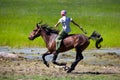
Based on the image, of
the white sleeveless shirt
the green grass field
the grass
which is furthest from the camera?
the green grass field

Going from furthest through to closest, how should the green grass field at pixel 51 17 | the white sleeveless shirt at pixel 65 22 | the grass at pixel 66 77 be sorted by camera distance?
the green grass field at pixel 51 17 < the white sleeveless shirt at pixel 65 22 < the grass at pixel 66 77

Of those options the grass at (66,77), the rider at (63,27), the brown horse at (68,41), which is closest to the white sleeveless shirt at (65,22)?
the rider at (63,27)

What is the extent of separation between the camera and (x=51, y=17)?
45688 mm

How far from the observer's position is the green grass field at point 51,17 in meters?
34.7

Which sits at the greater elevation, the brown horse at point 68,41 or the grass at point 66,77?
the brown horse at point 68,41

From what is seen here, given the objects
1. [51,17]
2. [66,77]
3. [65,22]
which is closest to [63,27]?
[65,22]

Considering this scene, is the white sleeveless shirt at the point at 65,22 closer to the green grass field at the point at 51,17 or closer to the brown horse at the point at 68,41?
the brown horse at the point at 68,41

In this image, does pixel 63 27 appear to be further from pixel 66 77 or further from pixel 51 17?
pixel 51 17

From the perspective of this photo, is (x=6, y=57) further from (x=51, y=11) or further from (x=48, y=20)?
(x=51, y=11)

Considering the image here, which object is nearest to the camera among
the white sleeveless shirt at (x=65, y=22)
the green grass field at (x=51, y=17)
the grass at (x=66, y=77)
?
the grass at (x=66, y=77)

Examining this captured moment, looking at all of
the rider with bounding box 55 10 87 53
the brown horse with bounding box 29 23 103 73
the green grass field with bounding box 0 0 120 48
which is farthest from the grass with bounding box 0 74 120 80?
the green grass field with bounding box 0 0 120 48

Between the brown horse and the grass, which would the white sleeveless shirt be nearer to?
the brown horse

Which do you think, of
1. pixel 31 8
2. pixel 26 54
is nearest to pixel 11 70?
pixel 26 54

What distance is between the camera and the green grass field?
1364 inches
